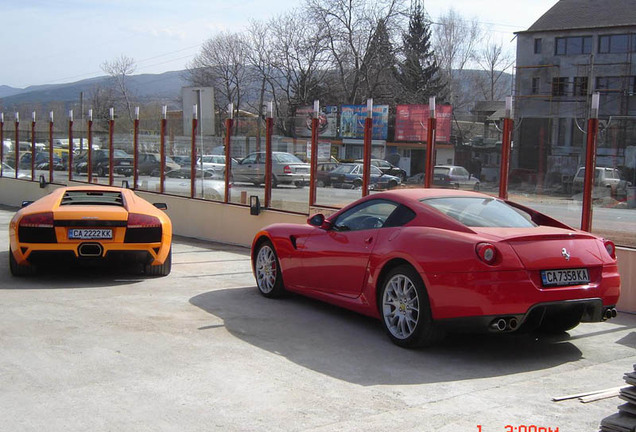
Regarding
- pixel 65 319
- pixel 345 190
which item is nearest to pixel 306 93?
pixel 345 190

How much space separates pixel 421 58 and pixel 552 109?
166ft

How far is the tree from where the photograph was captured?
5583 cm

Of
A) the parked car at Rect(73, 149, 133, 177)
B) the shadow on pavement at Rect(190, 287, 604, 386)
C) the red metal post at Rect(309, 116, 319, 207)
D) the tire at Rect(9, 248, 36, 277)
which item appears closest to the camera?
the shadow on pavement at Rect(190, 287, 604, 386)

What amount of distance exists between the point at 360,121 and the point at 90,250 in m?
4.77

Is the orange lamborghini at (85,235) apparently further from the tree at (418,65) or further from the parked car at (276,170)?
the tree at (418,65)

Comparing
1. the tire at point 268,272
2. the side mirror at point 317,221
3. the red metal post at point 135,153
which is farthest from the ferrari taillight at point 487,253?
the red metal post at point 135,153

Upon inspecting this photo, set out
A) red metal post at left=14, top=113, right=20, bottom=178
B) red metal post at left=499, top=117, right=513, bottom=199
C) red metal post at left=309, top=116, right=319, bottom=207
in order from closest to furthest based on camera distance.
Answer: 1. red metal post at left=499, top=117, right=513, bottom=199
2. red metal post at left=309, top=116, right=319, bottom=207
3. red metal post at left=14, top=113, right=20, bottom=178

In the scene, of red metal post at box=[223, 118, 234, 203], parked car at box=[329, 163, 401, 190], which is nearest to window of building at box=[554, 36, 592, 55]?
red metal post at box=[223, 118, 234, 203]

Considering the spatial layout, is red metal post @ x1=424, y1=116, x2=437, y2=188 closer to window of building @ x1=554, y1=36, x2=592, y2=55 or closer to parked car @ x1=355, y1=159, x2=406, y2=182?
parked car @ x1=355, y1=159, x2=406, y2=182

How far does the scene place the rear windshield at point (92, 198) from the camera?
9.45m

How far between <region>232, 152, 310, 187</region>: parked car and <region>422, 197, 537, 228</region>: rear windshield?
6.29 m

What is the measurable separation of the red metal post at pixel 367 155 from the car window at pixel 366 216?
13.6 ft

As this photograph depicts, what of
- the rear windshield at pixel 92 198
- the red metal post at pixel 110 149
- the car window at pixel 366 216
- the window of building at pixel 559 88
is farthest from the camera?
the red metal post at pixel 110 149
